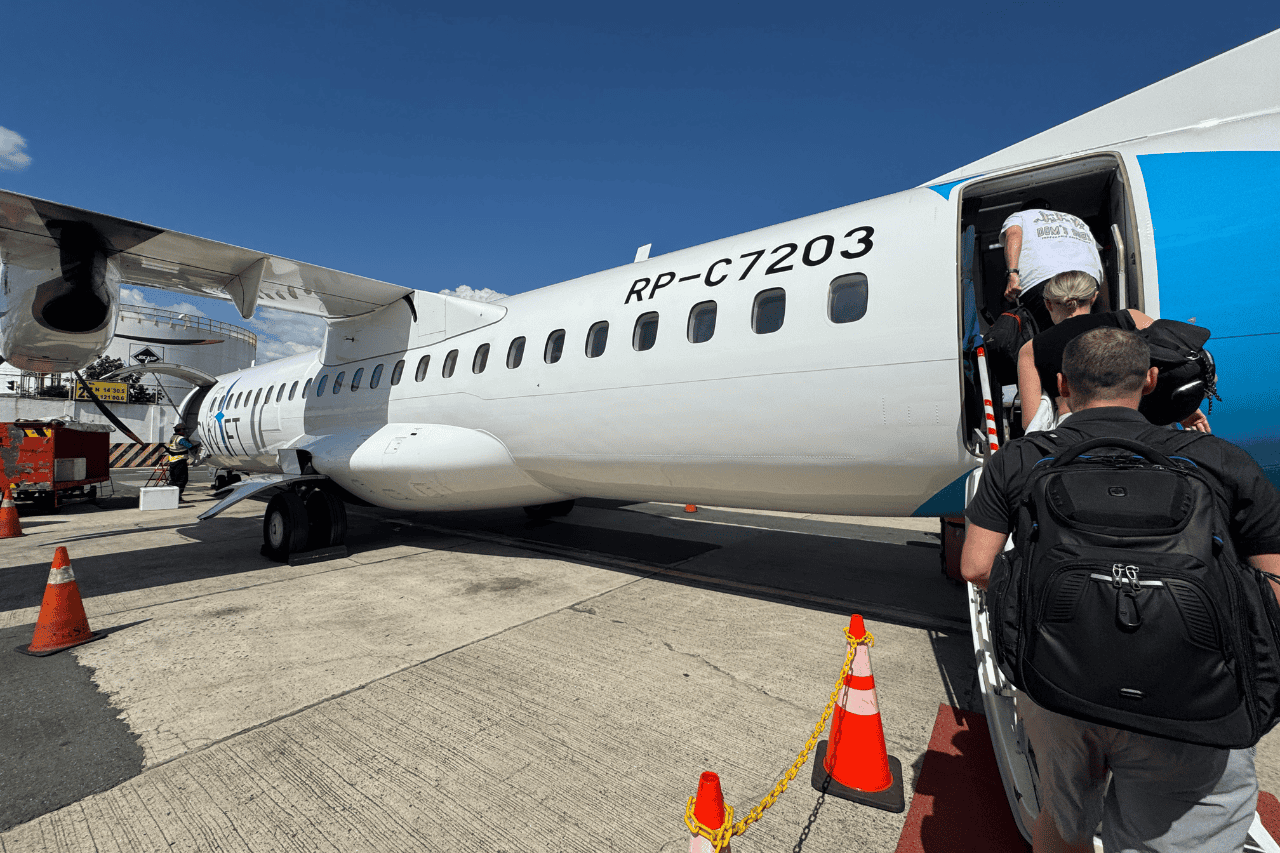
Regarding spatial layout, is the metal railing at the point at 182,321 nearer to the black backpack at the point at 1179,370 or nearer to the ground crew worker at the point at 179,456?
the ground crew worker at the point at 179,456

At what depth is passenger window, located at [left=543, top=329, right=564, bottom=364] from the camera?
625 cm

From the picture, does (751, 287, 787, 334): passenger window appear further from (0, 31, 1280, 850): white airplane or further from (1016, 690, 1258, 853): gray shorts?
(1016, 690, 1258, 853): gray shorts

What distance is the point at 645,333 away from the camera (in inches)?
219

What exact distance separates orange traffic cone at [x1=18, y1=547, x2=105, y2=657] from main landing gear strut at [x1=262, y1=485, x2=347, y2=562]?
284 centimetres

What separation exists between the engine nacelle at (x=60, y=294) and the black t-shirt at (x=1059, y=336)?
8.06 metres

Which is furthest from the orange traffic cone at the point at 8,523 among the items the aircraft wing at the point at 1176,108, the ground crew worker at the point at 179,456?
the aircraft wing at the point at 1176,108

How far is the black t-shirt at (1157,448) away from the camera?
1.43 m

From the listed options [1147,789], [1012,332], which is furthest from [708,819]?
[1012,332]

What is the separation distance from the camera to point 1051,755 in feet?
5.45

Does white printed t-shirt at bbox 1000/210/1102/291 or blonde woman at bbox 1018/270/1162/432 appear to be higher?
white printed t-shirt at bbox 1000/210/1102/291

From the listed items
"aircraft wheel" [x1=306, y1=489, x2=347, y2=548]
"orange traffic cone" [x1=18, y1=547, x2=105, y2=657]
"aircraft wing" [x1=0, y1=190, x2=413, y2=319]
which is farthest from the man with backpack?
"aircraft wheel" [x1=306, y1=489, x2=347, y2=548]

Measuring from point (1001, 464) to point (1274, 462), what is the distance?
2843 mm

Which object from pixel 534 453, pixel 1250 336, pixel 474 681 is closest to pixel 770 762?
pixel 474 681

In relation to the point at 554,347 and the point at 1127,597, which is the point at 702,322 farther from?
the point at 1127,597
